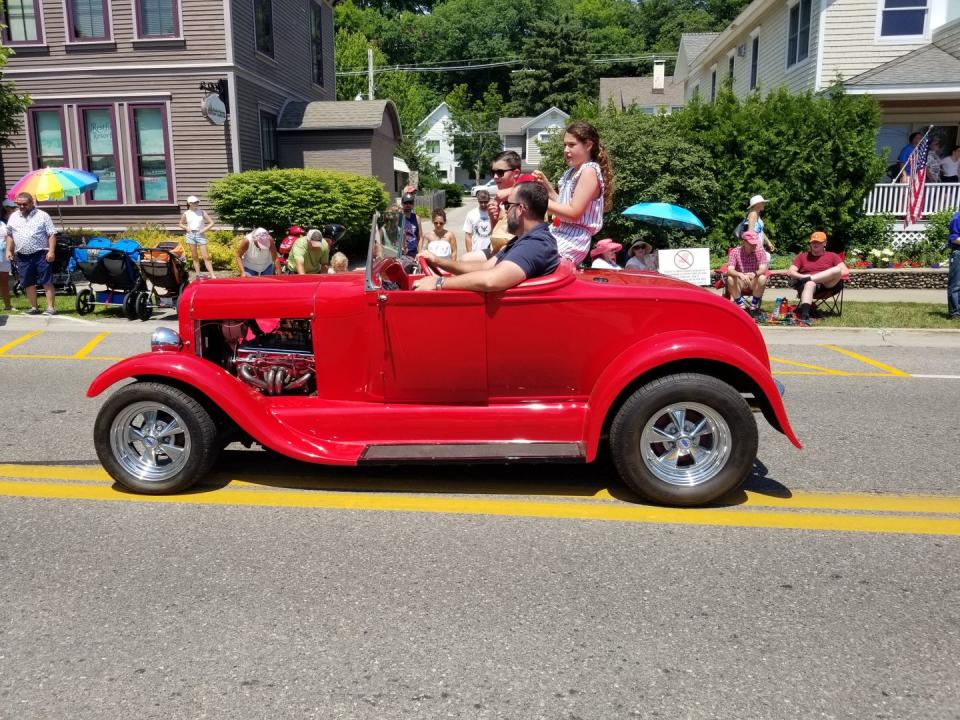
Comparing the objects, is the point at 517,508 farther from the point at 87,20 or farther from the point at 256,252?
the point at 87,20

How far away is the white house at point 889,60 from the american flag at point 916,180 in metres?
0.51

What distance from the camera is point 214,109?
18.6 m

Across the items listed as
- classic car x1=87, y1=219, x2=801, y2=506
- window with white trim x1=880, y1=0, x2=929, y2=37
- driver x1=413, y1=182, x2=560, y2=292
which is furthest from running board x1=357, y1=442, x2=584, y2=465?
window with white trim x1=880, y1=0, x2=929, y2=37

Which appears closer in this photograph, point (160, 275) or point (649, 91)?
point (160, 275)

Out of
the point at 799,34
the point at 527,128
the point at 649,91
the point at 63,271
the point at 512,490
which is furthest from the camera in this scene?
the point at 527,128

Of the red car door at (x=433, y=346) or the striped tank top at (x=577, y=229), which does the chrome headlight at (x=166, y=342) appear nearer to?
the red car door at (x=433, y=346)

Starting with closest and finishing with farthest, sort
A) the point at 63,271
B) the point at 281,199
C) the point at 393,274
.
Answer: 1. the point at 393,274
2. the point at 63,271
3. the point at 281,199

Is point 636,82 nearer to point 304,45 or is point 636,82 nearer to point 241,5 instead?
point 304,45

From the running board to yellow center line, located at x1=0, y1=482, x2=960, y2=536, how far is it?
0.30 meters

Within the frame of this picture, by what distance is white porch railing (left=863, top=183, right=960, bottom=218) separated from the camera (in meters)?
17.2

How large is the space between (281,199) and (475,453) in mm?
15919

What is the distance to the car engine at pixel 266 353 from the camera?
4.61m

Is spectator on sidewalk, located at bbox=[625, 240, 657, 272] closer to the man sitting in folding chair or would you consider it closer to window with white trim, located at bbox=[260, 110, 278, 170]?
the man sitting in folding chair

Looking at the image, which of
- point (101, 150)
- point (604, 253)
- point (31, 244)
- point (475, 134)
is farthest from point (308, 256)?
point (475, 134)
